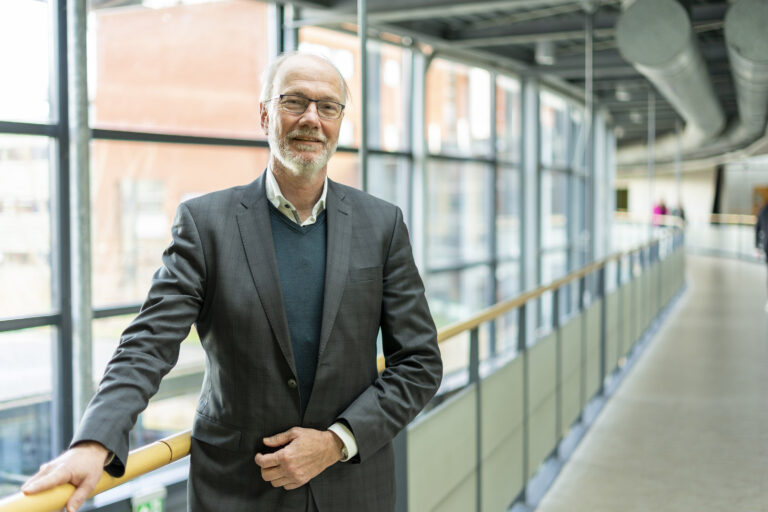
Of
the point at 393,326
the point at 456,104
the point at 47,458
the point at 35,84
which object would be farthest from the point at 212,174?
the point at 393,326

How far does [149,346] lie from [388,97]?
806 centimetres

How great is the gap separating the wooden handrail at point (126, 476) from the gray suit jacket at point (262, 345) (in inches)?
1.7

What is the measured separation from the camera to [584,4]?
7.01 metres

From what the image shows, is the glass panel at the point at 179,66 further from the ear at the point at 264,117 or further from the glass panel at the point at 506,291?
the glass panel at the point at 506,291

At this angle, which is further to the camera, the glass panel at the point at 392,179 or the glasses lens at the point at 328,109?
the glass panel at the point at 392,179

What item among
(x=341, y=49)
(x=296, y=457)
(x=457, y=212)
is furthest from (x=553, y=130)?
(x=296, y=457)

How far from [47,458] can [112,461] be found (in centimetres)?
462

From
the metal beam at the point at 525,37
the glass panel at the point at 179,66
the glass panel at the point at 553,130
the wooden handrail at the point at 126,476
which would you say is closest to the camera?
the wooden handrail at the point at 126,476

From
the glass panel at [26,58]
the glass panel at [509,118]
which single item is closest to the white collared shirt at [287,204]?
the glass panel at [26,58]

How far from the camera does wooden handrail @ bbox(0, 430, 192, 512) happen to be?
3.66 ft

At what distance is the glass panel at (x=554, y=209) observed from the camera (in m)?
13.7

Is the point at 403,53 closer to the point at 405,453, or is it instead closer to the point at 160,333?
the point at 405,453

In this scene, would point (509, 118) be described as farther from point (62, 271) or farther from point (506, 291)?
point (62, 271)

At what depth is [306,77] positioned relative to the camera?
4.83 feet
